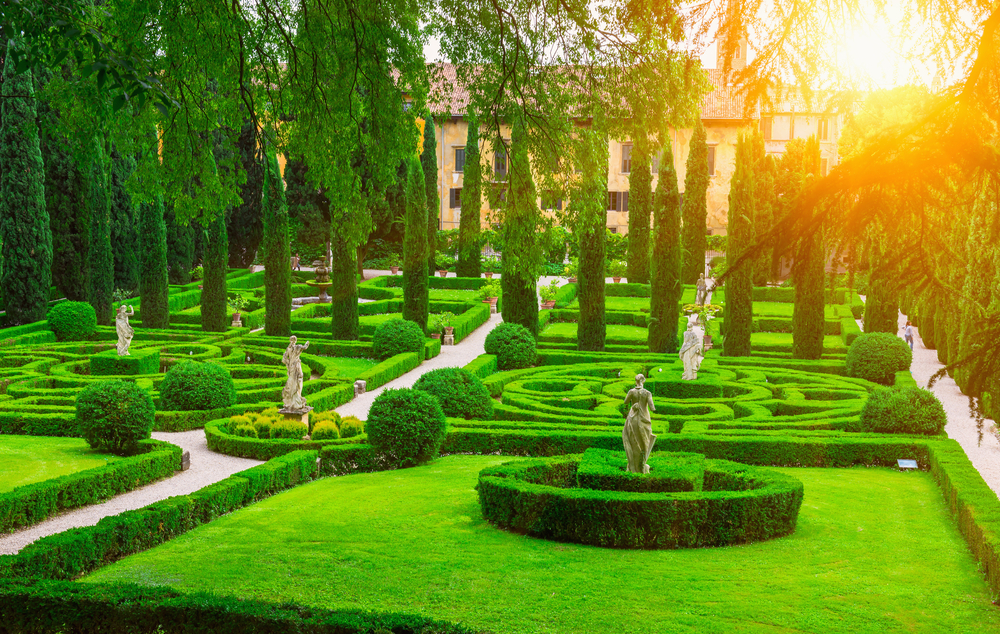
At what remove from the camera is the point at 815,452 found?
56.3 ft

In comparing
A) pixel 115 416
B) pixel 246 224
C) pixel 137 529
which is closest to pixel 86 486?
pixel 115 416

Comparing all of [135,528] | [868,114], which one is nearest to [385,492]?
[135,528]

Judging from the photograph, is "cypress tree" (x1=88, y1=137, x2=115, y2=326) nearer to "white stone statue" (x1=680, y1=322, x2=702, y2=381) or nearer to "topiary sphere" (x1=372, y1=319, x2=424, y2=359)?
"topiary sphere" (x1=372, y1=319, x2=424, y2=359)

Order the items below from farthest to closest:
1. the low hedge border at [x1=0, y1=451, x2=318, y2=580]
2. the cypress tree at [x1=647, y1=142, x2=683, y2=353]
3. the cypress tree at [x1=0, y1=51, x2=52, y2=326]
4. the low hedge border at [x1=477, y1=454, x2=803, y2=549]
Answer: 1. the cypress tree at [x1=0, y1=51, x2=52, y2=326]
2. the cypress tree at [x1=647, y1=142, x2=683, y2=353]
3. the low hedge border at [x1=477, y1=454, x2=803, y2=549]
4. the low hedge border at [x1=0, y1=451, x2=318, y2=580]

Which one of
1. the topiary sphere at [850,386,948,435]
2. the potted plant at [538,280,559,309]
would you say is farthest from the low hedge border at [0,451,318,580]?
the potted plant at [538,280,559,309]

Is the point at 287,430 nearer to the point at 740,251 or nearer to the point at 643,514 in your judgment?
the point at 643,514

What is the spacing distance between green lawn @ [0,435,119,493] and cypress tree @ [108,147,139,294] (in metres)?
20.0

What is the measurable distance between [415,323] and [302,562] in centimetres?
1830

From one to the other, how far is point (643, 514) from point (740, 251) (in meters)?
17.7

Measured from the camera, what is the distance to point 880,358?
2427 centimetres

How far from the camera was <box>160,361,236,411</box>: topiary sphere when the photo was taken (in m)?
19.8

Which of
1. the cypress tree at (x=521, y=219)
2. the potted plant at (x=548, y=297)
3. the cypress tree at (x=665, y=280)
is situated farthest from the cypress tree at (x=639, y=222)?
the cypress tree at (x=521, y=219)

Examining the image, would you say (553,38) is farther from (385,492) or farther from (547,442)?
(547,442)

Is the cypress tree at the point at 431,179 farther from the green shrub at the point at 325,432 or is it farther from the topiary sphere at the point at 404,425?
the topiary sphere at the point at 404,425
